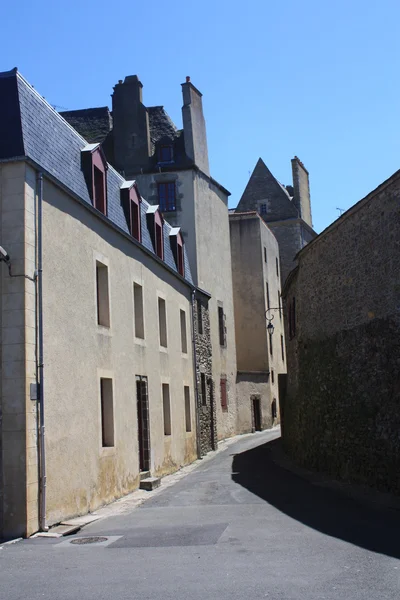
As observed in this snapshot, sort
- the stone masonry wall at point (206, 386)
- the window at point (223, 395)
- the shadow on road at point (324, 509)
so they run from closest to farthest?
the shadow on road at point (324, 509), the stone masonry wall at point (206, 386), the window at point (223, 395)

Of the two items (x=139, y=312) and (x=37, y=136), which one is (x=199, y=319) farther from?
(x=37, y=136)

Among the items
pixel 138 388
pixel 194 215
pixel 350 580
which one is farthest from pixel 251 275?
pixel 350 580

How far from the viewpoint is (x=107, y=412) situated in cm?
1451

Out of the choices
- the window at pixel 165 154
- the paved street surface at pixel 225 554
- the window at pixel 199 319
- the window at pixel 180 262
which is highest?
the window at pixel 165 154

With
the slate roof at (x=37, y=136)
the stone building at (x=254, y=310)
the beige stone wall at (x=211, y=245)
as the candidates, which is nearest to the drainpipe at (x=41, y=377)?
the slate roof at (x=37, y=136)

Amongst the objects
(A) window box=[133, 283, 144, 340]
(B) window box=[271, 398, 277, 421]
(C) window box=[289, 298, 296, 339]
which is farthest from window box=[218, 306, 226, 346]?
(A) window box=[133, 283, 144, 340]

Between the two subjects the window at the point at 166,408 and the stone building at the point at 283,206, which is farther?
the stone building at the point at 283,206

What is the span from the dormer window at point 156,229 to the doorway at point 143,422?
A: 413cm

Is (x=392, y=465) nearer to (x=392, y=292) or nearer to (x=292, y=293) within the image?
(x=392, y=292)

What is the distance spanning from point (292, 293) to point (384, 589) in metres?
15.6

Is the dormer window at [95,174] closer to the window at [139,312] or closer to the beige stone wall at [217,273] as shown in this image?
the window at [139,312]

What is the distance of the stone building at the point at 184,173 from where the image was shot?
2886cm

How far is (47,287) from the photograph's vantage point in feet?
38.3

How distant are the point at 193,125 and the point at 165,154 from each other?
1.68 metres
